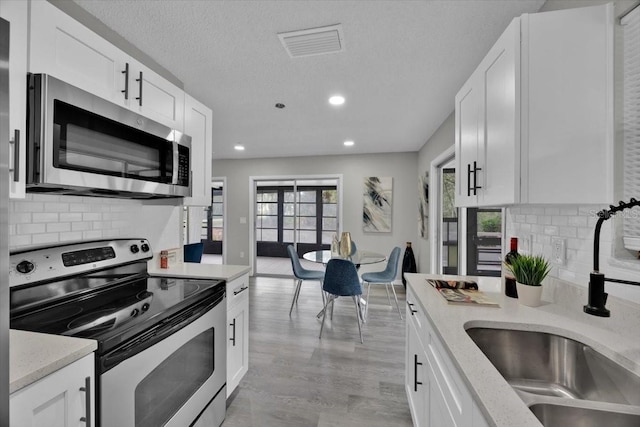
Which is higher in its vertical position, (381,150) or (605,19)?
(381,150)

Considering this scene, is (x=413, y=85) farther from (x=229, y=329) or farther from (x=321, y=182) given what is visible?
(x=321, y=182)

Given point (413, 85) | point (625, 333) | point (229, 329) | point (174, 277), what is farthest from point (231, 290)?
point (413, 85)

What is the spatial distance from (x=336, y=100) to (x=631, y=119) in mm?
2156

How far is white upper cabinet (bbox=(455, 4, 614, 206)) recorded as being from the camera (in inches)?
42.9

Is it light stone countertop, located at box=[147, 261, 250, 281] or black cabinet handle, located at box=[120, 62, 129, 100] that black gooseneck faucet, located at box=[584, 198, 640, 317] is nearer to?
light stone countertop, located at box=[147, 261, 250, 281]

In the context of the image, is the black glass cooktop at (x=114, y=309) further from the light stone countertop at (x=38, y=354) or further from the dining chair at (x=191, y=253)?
the dining chair at (x=191, y=253)

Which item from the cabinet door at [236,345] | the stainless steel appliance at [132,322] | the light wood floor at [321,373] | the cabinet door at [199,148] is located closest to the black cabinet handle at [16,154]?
the stainless steel appliance at [132,322]

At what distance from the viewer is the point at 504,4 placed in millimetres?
1525

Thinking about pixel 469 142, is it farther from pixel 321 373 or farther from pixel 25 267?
pixel 25 267

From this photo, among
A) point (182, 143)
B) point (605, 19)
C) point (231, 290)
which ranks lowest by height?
point (231, 290)

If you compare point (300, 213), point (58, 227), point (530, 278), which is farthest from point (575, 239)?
point (300, 213)

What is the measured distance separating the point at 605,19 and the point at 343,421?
2359 millimetres

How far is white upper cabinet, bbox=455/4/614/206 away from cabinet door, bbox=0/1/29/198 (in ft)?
5.95

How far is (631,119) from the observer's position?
3.43 feet
